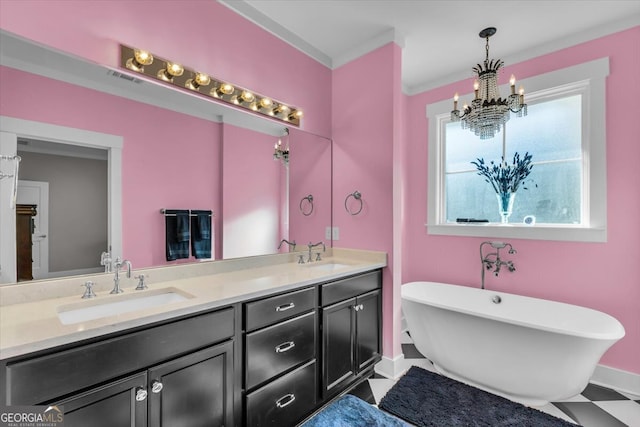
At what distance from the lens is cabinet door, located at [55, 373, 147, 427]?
0.96 meters

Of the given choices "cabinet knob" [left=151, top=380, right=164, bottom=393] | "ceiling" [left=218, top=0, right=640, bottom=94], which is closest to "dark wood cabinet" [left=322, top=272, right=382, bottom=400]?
"cabinet knob" [left=151, top=380, right=164, bottom=393]

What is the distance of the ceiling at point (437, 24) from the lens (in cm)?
207

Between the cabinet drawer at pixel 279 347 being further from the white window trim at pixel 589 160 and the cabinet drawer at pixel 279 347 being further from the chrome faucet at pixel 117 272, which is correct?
the white window trim at pixel 589 160

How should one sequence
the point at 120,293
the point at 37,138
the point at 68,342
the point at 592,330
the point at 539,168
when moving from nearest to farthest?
the point at 68,342 → the point at 37,138 → the point at 120,293 → the point at 592,330 → the point at 539,168

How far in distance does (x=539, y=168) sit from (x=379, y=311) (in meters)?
2.00

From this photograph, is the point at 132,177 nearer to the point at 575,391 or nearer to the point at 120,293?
the point at 120,293

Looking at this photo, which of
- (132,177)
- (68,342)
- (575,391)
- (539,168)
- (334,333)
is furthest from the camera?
(539,168)

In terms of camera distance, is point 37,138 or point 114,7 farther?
point 114,7

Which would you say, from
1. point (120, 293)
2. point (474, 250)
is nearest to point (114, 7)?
point (120, 293)

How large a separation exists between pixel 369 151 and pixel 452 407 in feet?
6.52

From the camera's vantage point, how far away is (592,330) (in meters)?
2.13

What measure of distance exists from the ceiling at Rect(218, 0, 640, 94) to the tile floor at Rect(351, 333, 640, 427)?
2729 mm

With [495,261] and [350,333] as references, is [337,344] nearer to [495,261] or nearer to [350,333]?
[350,333]

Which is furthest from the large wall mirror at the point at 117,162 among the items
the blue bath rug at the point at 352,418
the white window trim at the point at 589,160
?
the white window trim at the point at 589,160
